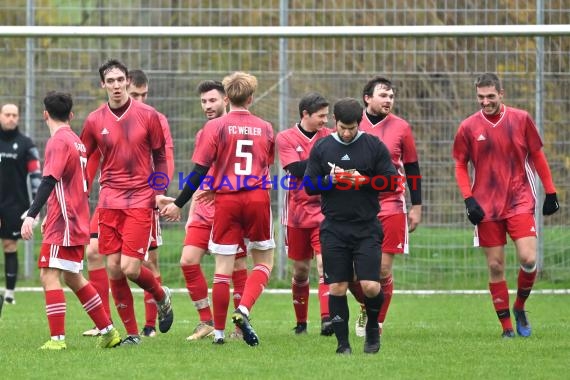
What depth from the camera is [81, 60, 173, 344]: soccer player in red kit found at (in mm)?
9531

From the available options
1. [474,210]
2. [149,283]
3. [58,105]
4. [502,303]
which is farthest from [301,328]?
[58,105]

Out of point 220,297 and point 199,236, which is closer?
point 220,297

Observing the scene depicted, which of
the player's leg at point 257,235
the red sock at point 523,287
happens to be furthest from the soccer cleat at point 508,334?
the player's leg at point 257,235

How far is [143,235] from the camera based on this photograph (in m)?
9.55

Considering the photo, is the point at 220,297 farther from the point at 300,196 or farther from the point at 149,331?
the point at 300,196

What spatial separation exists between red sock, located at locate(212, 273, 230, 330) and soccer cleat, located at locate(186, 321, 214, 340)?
0.64 meters

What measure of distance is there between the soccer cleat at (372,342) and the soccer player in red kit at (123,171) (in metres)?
2.03

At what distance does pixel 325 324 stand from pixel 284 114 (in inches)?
215

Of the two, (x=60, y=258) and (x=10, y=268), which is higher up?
(x=60, y=258)

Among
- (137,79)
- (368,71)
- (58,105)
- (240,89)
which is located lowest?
(58,105)

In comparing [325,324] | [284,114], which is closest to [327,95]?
[284,114]

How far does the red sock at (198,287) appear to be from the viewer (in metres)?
10.4

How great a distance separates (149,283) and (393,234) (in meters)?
2.17

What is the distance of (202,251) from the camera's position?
10555mm
